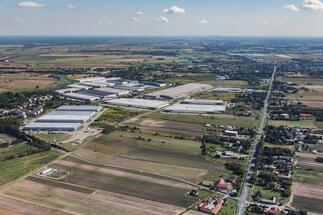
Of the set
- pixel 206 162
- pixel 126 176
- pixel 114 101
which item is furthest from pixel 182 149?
pixel 114 101

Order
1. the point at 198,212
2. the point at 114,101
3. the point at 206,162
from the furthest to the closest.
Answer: the point at 114,101 → the point at 206,162 → the point at 198,212

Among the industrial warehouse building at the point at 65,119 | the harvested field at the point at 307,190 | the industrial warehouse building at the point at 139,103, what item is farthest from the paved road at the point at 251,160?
the industrial warehouse building at the point at 65,119

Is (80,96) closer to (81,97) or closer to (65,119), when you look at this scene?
(81,97)

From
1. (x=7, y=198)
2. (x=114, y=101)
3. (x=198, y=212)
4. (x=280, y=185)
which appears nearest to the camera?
(x=198, y=212)

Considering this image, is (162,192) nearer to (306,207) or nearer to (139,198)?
(139,198)

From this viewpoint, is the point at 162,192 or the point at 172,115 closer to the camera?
the point at 162,192

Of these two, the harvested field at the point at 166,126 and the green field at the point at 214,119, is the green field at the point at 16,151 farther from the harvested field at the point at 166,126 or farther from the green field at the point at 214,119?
the green field at the point at 214,119
